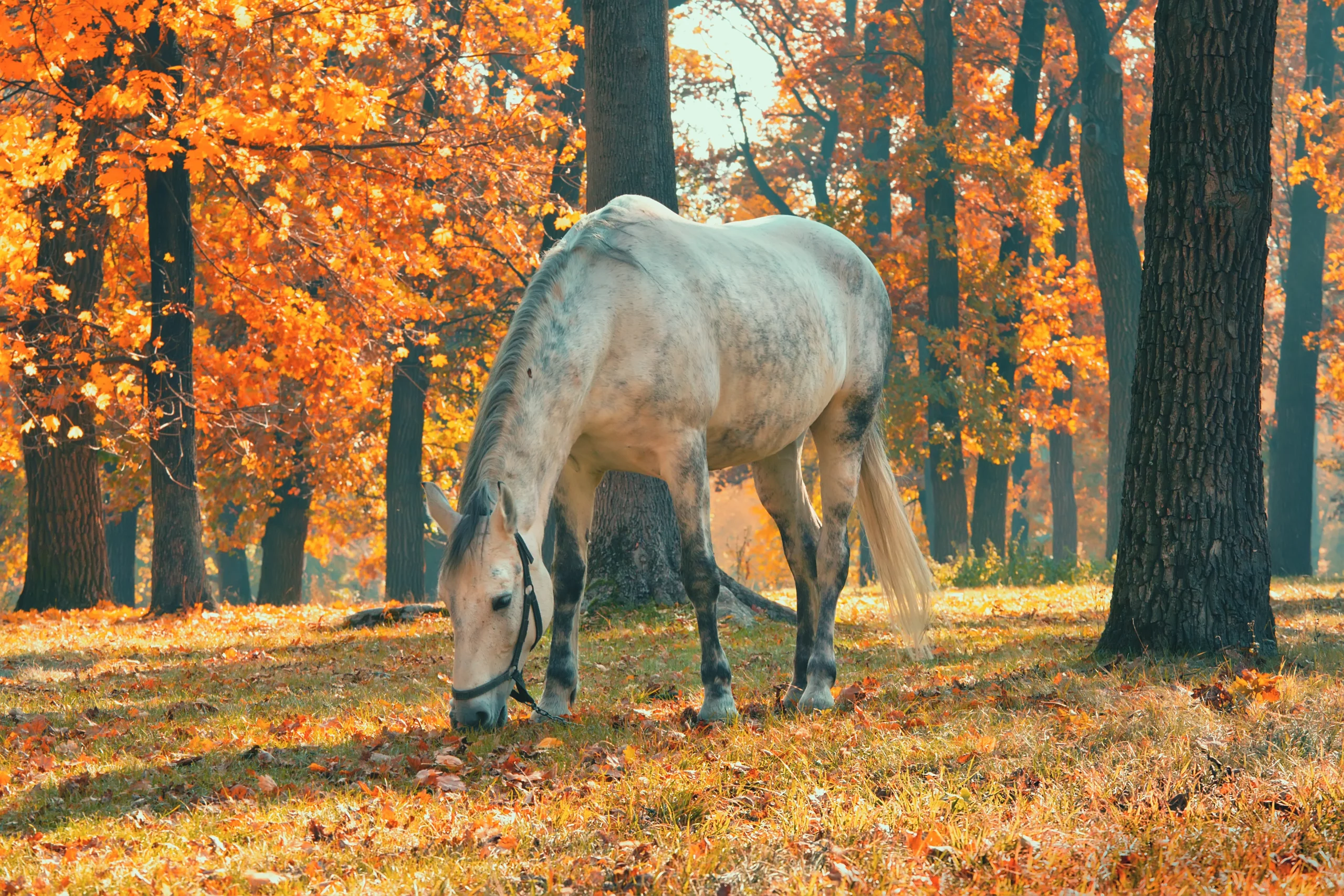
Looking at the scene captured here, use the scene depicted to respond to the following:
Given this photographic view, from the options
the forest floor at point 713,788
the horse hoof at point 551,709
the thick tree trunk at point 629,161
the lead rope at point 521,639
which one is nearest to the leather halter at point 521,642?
the lead rope at point 521,639

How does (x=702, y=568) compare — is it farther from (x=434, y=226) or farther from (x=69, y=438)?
(x=434, y=226)

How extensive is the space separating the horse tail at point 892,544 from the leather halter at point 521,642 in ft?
9.54

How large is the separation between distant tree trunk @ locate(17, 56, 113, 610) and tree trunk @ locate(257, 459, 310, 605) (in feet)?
24.4

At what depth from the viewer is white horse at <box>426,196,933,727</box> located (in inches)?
214

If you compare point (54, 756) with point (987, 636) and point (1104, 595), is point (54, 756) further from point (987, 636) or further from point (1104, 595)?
point (1104, 595)

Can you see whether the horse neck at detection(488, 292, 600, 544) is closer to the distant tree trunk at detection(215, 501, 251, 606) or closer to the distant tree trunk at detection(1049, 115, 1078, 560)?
the distant tree trunk at detection(1049, 115, 1078, 560)

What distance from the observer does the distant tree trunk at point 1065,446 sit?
84.3 ft

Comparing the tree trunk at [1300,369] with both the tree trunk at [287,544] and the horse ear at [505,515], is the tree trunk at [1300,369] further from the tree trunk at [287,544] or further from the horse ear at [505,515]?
the horse ear at [505,515]

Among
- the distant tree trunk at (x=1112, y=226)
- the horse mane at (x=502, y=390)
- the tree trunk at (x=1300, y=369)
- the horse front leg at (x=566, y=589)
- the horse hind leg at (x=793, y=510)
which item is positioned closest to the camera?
the horse mane at (x=502, y=390)

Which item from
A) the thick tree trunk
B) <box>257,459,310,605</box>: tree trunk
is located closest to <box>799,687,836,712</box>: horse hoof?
the thick tree trunk

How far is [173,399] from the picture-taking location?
14.4m

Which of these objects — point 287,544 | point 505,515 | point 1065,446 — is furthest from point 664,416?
point 1065,446

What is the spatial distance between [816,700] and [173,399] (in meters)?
10.6

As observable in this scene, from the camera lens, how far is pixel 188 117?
12.4 m
